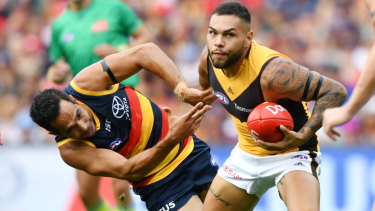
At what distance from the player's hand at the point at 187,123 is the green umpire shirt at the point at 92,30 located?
249 centimetres

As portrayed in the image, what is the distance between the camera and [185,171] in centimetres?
608

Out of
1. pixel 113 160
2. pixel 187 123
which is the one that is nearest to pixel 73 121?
pixel 113 160

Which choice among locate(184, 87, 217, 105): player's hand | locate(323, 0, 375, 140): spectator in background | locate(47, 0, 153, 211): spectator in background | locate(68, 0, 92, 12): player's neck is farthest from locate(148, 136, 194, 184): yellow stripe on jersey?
locate(68, 0, 92, 12): player's neck

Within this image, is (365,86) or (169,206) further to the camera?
(169,206)

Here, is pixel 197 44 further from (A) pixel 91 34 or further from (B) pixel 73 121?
(B) pixel 73 121

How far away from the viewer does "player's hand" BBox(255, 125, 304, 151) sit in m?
5.14

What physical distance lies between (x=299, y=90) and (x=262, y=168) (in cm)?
84

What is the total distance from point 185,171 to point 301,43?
676 centimetres

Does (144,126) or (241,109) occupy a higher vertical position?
(241,109)

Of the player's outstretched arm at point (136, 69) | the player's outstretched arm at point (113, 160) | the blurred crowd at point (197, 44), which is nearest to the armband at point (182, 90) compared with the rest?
the player's outstretched arm at point (136, 69)

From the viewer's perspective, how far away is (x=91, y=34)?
25.8 ft

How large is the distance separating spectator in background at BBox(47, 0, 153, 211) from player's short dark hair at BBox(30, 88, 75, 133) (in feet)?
7.03

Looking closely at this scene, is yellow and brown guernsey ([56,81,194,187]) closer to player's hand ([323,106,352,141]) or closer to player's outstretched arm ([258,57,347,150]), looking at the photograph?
player's outstretched arm ([258,57,347,150])

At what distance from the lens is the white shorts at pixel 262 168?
5453mm
